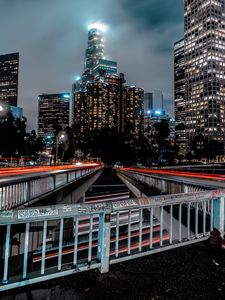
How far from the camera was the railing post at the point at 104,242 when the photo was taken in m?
4.20

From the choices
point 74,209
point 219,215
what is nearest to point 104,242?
point 74,209

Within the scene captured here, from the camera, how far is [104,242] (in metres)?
4.26

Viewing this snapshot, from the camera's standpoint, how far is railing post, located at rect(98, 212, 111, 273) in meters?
4.20

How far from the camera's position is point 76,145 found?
135500 millimetres

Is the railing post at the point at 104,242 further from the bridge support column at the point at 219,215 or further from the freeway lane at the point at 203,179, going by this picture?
the freeway lane at the point at 203,179

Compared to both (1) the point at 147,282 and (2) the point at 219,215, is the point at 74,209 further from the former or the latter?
(2) the point at 219,215

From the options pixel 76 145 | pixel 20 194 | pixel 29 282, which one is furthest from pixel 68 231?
pixel 76 145

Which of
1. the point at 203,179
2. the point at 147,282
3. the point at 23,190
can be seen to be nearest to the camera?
the point at 147,282

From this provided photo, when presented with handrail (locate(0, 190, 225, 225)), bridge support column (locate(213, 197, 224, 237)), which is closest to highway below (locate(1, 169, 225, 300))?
handrail (locate(0, 190, 225, 225))

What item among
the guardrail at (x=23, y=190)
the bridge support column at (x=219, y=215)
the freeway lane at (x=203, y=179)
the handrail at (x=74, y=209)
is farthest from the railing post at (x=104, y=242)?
the freeway lane at (x=203, y=179)

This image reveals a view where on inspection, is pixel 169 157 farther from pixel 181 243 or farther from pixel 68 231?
pixel 181 243

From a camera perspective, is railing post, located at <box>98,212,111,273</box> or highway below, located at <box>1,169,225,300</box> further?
railing post, located at <box>98,212,111,273</box>

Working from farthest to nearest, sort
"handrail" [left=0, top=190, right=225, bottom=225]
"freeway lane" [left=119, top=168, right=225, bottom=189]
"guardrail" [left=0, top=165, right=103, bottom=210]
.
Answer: "freeway lane" [left=119, top=168, right=225, bottom=189] → "guardrail" [left=0, top=165, right=103, bottom=210] → "handrail" [left=0, top=190, right=225, bottom=225]

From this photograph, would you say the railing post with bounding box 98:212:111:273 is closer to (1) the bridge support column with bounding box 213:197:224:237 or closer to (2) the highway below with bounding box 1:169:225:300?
(2) the highway below with bounding box 1:169:225:300
